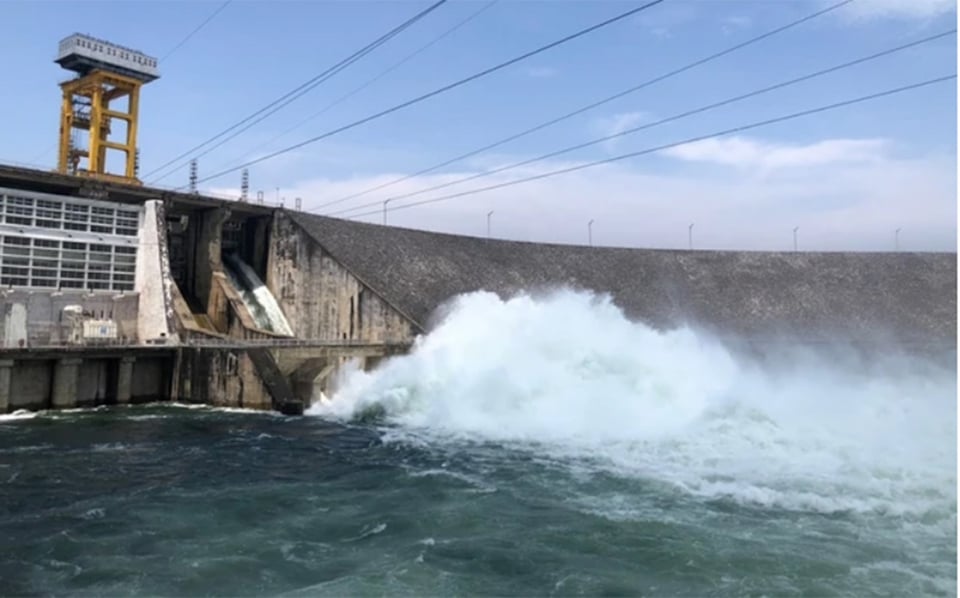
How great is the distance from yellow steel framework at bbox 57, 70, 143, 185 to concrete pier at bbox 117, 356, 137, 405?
65.2ft

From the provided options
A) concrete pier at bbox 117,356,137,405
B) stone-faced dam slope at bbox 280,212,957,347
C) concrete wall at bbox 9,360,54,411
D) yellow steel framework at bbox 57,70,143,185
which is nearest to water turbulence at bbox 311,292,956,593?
stone-faced dam slope at bbox 280,212,957,347

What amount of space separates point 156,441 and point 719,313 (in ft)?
129

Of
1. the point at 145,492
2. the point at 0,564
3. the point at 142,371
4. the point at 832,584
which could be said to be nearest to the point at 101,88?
the point at 142,371

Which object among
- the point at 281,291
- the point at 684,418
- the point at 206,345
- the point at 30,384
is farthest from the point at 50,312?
the point at 684,418

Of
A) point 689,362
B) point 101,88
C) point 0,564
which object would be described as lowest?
point 0,564

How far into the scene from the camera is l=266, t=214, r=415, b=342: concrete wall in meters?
33.7

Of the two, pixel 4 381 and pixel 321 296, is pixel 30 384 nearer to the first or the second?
pixel 4 381

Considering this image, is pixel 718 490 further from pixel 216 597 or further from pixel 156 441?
pixel 156 441

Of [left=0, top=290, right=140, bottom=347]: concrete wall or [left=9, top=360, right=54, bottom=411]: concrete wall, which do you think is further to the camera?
[left=0, top=290, right=140, bottom=347]: concrete wall

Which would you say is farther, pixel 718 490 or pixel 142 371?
pixel 142 371

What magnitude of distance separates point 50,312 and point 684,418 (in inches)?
997

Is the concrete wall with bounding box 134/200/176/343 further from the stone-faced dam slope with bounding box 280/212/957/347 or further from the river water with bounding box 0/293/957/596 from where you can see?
the stone-faced dam slope with bounding box 280/212/957/347

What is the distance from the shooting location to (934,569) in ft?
32.5

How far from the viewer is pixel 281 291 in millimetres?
36688
